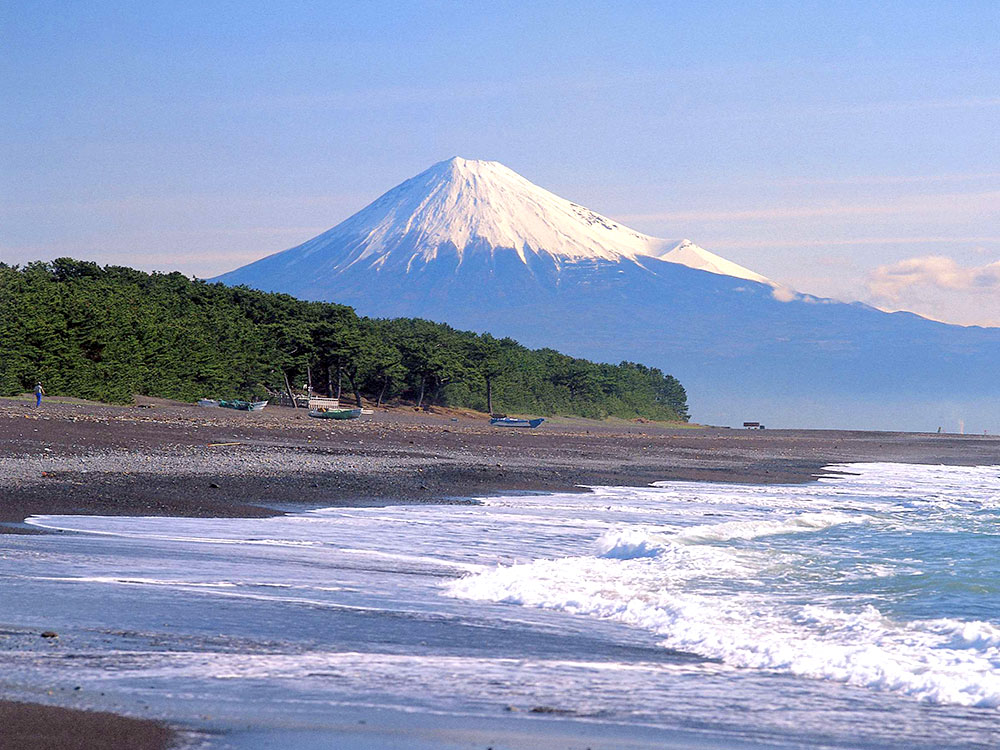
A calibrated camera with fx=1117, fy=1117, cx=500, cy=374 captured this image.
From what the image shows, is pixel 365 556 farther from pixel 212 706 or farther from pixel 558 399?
pixel 558 399

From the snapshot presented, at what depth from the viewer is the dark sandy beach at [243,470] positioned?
1539cm

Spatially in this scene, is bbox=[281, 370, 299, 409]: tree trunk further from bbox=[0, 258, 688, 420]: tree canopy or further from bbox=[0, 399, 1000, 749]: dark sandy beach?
bbox=[0, 399, 1000, 749]: dark sandy beach

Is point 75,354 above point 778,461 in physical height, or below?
above

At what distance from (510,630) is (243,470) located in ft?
51.1

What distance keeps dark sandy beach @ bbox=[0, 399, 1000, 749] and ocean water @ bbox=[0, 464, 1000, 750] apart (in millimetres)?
948

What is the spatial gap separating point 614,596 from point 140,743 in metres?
6.51

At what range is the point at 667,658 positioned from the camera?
857cm

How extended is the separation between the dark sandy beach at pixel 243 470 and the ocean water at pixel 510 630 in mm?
948

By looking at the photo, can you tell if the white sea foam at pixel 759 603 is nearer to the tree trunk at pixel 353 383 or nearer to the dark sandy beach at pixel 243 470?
the dark sandy beach at pixel 243 470

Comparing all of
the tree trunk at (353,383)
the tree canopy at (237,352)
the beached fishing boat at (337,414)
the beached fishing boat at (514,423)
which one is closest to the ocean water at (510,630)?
the beached fishing boat at (337,414)

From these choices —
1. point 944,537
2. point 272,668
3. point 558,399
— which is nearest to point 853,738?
point 272,668

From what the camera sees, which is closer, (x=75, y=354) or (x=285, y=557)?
(x=285, y=557)

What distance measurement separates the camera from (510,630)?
30.7 ft

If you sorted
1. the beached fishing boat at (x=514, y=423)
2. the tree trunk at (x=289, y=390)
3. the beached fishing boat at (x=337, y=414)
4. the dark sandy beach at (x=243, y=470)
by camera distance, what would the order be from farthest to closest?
the tree trunk at (x=289, y=390) < the beached fishing boat at (x=514, y=423) < the beached fishing boat at (x=337, y=414) < the dark sandy beach at (x=243, y=470)
